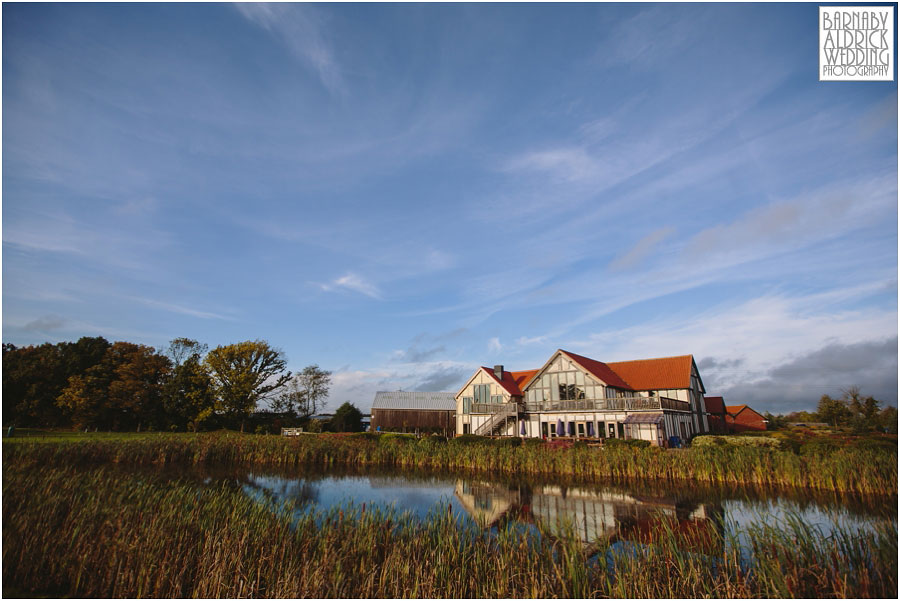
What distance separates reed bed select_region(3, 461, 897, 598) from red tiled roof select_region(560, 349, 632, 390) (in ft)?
92.4

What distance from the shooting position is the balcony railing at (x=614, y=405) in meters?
31.5

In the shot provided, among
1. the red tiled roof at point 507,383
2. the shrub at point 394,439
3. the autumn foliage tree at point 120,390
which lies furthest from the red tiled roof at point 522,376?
the autumn foliage tree at point 120,390

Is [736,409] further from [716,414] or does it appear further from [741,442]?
[741,442]

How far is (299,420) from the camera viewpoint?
52.5 metres

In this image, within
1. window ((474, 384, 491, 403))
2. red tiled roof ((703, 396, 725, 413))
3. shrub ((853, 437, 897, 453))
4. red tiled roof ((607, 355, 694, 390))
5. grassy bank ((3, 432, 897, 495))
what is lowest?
grassy bank ((3, 432, 897, 495))

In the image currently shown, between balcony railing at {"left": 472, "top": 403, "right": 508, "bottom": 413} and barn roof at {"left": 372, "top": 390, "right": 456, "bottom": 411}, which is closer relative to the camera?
balcony railing at {"left": 472, "top": 403, "right": 508, "bottom": 413}

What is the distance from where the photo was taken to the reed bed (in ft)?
21.2

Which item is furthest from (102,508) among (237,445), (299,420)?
(299,420)

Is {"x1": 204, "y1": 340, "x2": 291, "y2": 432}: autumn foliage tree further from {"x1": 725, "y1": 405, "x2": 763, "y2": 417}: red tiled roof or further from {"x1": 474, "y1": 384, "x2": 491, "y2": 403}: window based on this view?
{"x1": 725, "y1": 405, "x2": 763, "y2": 417}: red tiled roof

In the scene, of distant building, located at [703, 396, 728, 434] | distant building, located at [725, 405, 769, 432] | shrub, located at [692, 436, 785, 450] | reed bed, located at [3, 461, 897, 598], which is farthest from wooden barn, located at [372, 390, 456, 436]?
reed bed, located at [3, 461, 897, 598]

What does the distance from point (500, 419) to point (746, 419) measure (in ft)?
112

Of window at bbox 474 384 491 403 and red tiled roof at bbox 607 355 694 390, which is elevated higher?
red tiled roof at bbox 607 355 694 390

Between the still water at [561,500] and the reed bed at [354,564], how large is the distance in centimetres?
254

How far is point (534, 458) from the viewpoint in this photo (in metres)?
22.6
